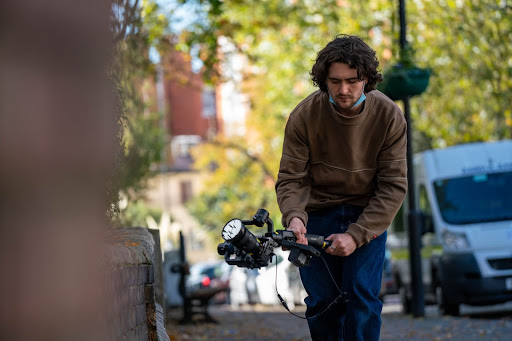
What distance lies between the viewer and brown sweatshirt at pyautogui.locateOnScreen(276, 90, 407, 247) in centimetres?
495

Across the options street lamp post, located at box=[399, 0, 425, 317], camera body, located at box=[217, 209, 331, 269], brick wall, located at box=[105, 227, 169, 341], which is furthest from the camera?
street lamp post, located at box=[399, 0, 425, 317]

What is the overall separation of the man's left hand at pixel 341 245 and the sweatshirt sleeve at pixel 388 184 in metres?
0.11

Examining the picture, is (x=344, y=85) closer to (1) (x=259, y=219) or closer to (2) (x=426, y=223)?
(1) (x=259, y=219)

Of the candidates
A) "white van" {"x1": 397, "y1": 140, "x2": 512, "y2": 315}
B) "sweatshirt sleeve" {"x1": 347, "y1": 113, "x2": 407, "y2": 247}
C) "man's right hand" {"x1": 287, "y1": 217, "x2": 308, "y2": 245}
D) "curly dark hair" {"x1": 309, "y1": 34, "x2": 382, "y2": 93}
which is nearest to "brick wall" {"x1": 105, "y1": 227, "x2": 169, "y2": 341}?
"man's right hand" {"x1": 287, "y1": 217, "x2": 308, "y2": 245}

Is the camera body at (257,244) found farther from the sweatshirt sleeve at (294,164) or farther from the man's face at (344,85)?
the man's face at (344,85)

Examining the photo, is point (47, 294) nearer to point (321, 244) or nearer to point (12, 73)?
point (12, 73)

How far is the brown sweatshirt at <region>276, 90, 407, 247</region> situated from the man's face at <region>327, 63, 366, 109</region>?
0.18m

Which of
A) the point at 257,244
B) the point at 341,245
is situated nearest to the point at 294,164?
the point at 341,245

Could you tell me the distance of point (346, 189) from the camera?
507 centimetres

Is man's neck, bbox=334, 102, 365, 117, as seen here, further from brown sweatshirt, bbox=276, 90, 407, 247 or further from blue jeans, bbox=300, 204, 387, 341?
blue jeans, bbox=300, 204, 387, 341

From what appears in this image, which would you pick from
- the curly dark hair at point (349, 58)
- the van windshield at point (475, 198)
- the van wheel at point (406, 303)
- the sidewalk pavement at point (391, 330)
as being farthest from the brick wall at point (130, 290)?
the van wheel at point (406, 303)

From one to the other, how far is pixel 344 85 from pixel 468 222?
36.1 ft

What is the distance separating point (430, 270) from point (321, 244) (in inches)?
468

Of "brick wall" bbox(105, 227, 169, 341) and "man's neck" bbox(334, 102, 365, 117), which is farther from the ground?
"man's neck" bbox(334, 102, 365, 117)
